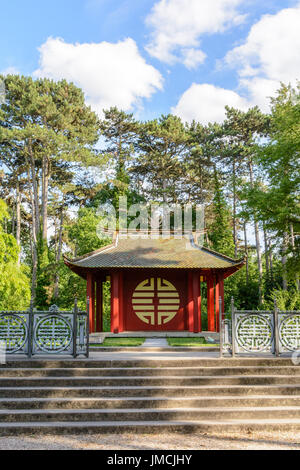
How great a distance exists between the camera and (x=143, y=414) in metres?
6.18

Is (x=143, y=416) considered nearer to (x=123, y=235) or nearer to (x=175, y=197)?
(x=123, y=235)

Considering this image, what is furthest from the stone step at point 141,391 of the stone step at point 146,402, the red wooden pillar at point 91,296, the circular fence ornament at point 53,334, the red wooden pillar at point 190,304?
the red wooden pillar at point 91,296

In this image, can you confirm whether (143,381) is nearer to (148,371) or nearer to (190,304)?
(148,371)

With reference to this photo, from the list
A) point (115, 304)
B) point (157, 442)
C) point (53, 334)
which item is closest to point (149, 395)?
point (157, 442)

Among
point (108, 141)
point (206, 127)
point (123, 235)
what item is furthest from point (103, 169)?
point (123, 235)

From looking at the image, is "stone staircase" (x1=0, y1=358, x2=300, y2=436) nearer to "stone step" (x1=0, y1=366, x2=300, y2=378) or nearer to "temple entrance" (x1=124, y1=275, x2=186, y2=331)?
"stone step" (x1=0, y1=366, x2=300, y2=378)

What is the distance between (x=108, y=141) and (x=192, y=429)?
111ft

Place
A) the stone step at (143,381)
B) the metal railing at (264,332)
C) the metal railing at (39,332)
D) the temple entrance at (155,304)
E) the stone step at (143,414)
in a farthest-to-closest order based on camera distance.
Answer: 1. the temple entrance at (155,304)
2. the metal railing at (264,332)
3. the metal railing at (39,332)
4. the stone step at (143,381)
5. the stone step at (143,414)

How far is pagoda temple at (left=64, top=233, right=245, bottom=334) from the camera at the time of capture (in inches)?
614

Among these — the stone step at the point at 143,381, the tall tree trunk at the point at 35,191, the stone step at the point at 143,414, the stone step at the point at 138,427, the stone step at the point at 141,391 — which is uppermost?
the tall tree trunk at the point at 35,191

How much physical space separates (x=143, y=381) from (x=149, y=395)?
377 millimetres

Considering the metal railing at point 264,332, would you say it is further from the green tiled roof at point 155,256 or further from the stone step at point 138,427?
the green tiled roof at point 155,256

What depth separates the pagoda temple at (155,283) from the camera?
15586 mm

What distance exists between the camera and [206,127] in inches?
1452
